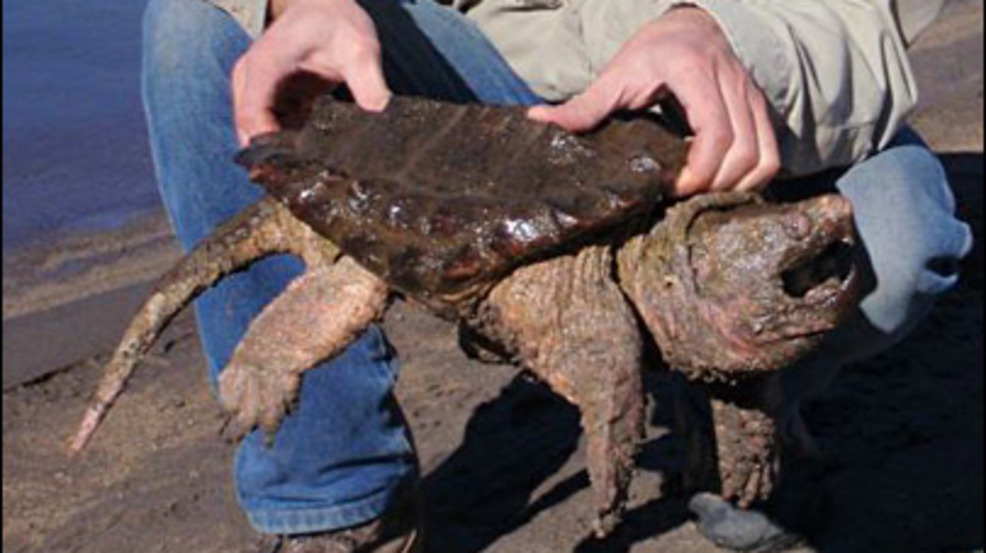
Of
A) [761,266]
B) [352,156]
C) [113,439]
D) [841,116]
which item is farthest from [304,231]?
[113,439]

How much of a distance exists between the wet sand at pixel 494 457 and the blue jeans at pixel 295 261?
1.01ft

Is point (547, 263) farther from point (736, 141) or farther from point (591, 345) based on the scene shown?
point (736, 141)

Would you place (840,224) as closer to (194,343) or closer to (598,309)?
(598,309)

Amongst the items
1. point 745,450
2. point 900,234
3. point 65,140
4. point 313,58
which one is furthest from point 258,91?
point 65,140

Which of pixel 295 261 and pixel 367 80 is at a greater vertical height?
pixel 367 80

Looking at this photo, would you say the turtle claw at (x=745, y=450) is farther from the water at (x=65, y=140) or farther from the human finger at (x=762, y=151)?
the water at (x=65, y=140)

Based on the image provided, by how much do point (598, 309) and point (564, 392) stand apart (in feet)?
0.34

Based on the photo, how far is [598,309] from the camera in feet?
6.08

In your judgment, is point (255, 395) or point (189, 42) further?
point (189, 42)

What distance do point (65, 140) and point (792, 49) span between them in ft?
14.9

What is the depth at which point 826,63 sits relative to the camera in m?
2.29

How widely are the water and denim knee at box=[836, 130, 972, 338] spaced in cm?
345

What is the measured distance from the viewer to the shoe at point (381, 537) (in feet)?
8.97

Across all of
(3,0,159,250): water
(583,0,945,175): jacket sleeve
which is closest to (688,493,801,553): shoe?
(583,0,945,175): jacket sleeve
